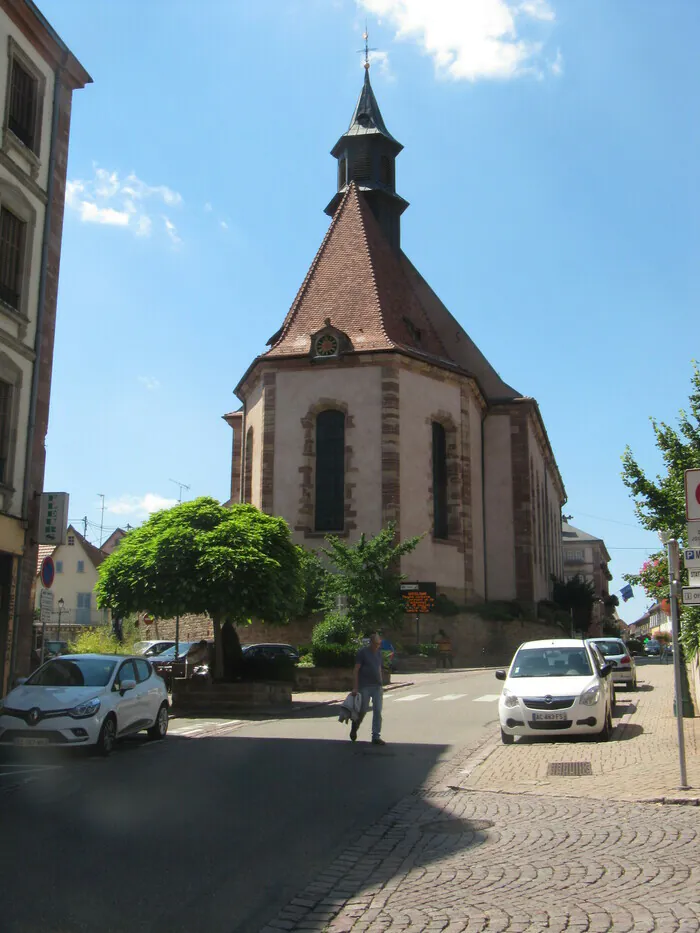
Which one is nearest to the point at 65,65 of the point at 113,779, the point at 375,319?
the point at 113,779

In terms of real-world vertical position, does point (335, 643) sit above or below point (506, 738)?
above

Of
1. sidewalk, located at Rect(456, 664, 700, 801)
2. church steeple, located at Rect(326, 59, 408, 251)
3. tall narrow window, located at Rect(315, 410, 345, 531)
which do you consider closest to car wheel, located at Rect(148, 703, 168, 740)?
sidewalk, located at Rect(456, 664, 700, 801)

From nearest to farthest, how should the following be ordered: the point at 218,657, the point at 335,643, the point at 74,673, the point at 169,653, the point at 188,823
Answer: the point at 188,823
the point at 74,673
the point at 218,657
the point at 335,643
the point at 169,653

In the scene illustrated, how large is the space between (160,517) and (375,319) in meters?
22.3

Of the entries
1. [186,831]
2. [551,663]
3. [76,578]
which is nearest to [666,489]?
[551,663]

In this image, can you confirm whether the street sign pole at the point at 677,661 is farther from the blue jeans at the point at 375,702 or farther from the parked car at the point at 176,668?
the parked car at the point at 176,668

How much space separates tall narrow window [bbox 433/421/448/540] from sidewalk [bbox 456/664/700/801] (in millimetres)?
25154

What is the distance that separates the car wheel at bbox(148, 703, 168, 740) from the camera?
47.3 ft

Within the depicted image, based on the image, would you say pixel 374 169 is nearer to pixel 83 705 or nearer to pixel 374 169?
pixel 374 169

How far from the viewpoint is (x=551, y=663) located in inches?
595

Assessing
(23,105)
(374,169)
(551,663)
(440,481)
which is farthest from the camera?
(374,169)

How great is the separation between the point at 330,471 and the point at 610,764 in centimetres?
3008

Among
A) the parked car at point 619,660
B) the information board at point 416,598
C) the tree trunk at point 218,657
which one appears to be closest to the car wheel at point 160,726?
the tree trunk at point 218,657

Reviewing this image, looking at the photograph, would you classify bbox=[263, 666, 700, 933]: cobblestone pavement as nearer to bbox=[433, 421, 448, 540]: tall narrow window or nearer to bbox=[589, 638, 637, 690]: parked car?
bbox=[589, 638, 637, 690]: parked car
